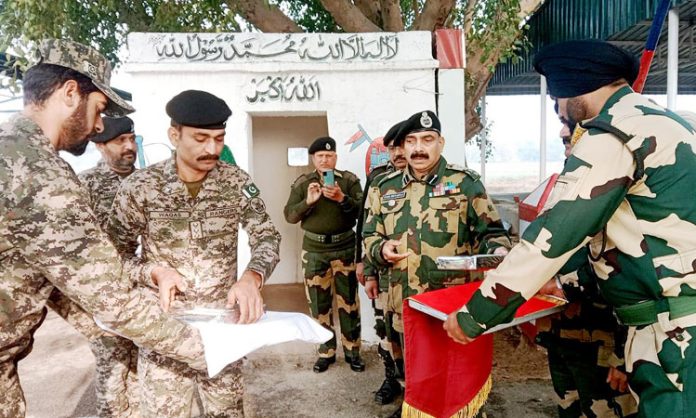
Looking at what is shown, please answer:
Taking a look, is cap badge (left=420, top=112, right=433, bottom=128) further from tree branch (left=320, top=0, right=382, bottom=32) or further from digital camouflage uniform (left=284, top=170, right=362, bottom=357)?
tree branch (left=320, top=0, right=382, bottom=32)

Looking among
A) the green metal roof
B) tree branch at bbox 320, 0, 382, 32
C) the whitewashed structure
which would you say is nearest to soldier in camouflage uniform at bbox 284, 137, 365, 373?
the whitewashed structure

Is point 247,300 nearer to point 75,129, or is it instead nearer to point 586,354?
point 75,129

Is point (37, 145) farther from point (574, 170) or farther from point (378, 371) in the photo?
point (378, 371)

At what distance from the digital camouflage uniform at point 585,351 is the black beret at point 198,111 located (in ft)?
5.63

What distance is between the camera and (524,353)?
4359mm

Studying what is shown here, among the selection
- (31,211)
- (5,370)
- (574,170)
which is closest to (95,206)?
(5,370)

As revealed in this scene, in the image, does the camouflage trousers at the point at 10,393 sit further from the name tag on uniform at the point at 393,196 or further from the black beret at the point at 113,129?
the name tag on uniform at the point at 393,196

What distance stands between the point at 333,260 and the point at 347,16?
13.5 feet

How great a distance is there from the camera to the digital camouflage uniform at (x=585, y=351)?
2197 millimetres

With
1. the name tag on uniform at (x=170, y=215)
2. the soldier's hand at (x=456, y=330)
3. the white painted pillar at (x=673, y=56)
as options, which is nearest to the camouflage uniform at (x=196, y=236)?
the name tag on uniform at (x=170, y=215)

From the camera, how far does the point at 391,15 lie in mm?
7289

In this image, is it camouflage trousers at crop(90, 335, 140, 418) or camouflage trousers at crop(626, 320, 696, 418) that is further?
camouflage trousers at crop(90, 335, 140, 418)

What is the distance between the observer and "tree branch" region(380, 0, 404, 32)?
23.7 feet

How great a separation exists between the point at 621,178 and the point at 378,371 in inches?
121
